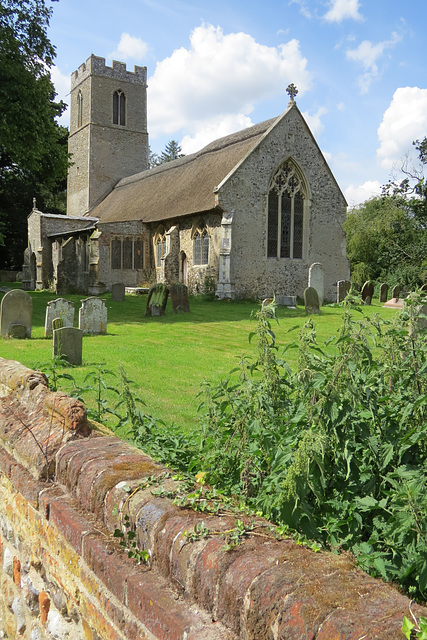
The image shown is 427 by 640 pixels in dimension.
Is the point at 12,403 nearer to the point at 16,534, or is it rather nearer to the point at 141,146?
the point at 16,534

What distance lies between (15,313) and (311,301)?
1035 centimetres

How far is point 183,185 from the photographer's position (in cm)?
2898

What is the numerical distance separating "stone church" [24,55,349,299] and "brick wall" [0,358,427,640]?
2093 cm

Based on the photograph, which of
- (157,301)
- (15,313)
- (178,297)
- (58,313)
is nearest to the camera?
(15,313)

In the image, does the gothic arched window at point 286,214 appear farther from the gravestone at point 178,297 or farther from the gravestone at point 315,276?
the gravestone at point 178,297

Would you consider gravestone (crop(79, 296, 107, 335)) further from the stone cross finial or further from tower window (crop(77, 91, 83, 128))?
tower window (crop(77, 91, 83, 128))

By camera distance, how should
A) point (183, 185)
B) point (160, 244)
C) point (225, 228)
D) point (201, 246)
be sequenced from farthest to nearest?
point (160, 244) → point (183, 185) → point (201, 246) → point (225, 228)

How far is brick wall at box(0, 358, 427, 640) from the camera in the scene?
1.50 meters

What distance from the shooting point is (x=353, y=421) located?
8.11 ft

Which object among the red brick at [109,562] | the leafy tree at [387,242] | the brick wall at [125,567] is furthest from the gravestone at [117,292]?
the red brick at [109,562]

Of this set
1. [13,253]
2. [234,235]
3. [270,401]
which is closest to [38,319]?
[234,235]

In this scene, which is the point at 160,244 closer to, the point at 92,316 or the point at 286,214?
the point at 286,214

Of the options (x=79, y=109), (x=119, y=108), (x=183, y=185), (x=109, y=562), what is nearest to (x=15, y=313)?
(x=109, y=562)

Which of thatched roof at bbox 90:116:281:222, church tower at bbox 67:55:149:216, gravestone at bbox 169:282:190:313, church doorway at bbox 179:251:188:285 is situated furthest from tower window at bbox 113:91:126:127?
gravestone at bbox 169:282:190:313
